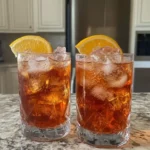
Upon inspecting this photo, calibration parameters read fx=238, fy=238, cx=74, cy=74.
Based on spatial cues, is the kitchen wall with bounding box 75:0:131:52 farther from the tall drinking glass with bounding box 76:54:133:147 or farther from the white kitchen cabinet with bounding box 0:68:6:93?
the tall drinking glass with bounding box 76:54:133:147

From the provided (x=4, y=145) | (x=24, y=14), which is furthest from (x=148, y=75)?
(x=4, y=145)

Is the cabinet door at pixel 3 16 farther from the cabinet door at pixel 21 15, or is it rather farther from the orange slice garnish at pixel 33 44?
the orange slice garnish at pixel 33 44

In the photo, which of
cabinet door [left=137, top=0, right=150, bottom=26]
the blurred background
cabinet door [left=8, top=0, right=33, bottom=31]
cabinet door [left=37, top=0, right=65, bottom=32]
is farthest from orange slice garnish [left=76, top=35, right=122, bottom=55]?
cabinet door [left=8, top=0, right=33, bottom=31]

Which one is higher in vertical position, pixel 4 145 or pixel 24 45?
pixel 24 45

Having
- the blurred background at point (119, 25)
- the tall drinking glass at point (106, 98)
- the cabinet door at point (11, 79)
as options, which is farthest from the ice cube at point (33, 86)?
the cabinet door at point (11, 79)

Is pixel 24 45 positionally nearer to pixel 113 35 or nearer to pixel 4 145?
pixel 4 145

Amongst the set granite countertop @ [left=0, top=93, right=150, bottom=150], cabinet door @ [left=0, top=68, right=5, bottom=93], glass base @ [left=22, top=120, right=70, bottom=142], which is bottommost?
cabinet door @ [left=0, top=68, right=5, bottom=93]

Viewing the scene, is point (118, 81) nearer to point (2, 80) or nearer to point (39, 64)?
point (39, 64)
